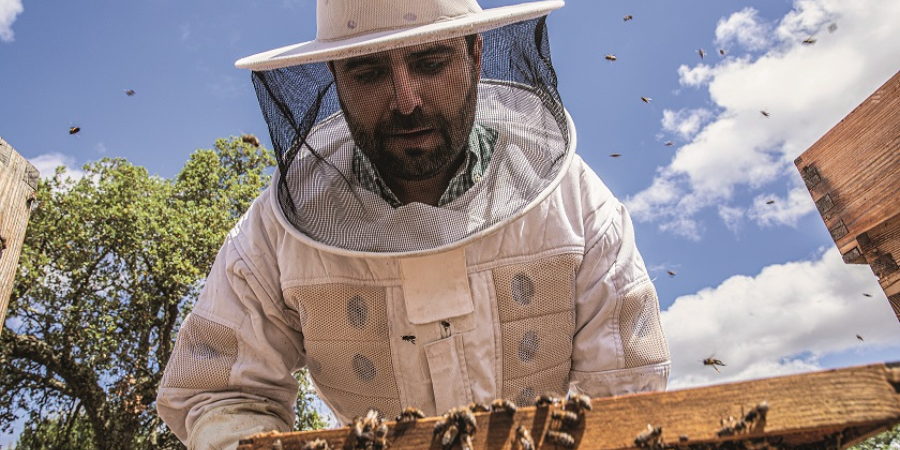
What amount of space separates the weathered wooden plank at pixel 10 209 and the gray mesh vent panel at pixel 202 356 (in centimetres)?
84

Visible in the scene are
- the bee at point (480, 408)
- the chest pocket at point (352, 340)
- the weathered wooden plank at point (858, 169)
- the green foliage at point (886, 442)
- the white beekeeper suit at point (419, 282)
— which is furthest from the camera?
the green foliage at point (886, 442)

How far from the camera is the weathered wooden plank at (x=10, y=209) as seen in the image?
3033 millimetres

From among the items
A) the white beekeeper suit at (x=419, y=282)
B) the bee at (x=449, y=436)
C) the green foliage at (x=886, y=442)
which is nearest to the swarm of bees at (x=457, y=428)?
the bee at (x=449, y=436)

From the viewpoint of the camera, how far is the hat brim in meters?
2.38

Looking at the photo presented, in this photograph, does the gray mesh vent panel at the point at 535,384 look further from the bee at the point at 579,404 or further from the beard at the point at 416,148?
the bee at the point at 579,404

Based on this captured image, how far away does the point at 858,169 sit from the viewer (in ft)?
8.73

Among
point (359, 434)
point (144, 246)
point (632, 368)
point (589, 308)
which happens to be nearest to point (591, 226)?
point (589, 308)

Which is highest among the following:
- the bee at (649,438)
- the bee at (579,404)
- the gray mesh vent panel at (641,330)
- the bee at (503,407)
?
the gray mesh vent panel at (641,330)

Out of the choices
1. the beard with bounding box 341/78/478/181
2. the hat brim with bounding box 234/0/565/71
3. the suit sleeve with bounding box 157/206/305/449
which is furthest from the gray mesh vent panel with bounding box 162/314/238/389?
the hat brim with bounding box 234/0/565/71

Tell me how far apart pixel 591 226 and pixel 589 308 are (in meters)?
0.37

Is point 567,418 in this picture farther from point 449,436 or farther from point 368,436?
point 368,436

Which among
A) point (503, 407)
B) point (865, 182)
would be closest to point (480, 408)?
point (503, 407)

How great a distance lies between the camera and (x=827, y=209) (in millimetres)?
2877

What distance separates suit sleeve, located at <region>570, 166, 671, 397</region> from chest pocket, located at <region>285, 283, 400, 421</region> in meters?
0.86
